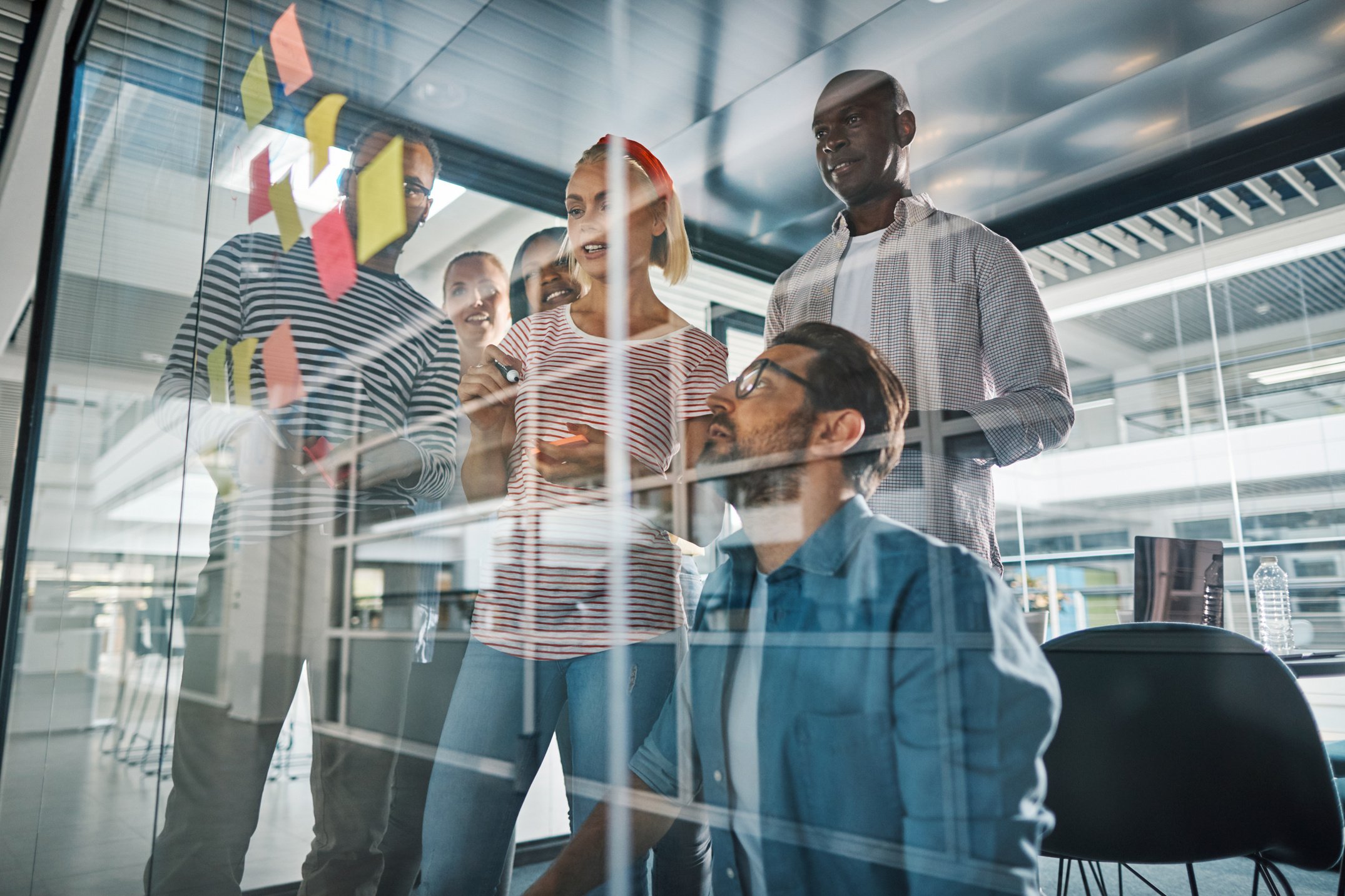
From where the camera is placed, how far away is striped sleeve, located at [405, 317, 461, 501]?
141 cm

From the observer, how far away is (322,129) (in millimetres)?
1742

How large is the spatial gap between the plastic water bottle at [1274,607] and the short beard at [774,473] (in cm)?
39

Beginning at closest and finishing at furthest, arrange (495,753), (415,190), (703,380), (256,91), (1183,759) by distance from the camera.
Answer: (1183,759)
(703,380)
(495,753)
(415,190)
(256,91)

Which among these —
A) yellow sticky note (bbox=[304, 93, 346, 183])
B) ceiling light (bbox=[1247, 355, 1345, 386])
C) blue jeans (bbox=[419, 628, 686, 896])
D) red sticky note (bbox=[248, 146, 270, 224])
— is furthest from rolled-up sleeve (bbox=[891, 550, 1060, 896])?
red sticky note (bbox=[248, 146, 270, 224])

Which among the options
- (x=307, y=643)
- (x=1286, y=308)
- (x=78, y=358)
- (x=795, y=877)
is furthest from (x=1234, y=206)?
(x=78, y=358)

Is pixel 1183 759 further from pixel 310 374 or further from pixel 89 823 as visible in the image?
pixel 89 823

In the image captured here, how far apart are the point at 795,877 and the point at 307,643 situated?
3.73 feet

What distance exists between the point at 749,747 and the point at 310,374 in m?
1.18

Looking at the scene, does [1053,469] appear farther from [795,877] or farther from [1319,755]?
[795,877]

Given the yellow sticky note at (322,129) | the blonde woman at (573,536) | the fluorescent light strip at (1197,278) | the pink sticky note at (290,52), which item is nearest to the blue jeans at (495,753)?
the blonde woman at (573,536)

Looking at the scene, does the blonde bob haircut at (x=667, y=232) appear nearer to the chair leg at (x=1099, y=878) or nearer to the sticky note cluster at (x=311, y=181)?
the sticky note cluster at (x=311, y=181)

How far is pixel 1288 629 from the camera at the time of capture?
1.72 ft

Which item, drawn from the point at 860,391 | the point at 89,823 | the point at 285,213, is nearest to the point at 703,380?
the point at 860,391

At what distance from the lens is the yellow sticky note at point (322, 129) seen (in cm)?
171
